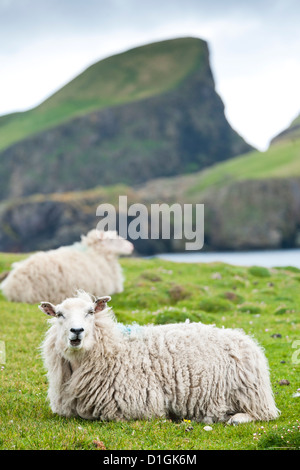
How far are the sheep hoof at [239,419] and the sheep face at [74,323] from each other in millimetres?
2331

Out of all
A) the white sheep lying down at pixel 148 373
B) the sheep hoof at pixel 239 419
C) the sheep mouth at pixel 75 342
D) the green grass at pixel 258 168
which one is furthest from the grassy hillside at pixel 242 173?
the sheep mouth at pixel 75 342

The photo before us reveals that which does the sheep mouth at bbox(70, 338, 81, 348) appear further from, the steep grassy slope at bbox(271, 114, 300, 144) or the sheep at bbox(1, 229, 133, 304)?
the steep grassy slope at bbox(271, 114, 300, 144)

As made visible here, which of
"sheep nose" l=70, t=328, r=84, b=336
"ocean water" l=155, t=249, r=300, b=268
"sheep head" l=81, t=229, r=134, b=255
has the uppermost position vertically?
"sheep nose" l=70, t=328, r=84, b=336

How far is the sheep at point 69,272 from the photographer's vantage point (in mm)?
17703

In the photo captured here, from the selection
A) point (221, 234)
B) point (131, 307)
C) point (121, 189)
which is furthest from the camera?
point (121, 189)

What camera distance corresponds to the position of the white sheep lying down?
810cm

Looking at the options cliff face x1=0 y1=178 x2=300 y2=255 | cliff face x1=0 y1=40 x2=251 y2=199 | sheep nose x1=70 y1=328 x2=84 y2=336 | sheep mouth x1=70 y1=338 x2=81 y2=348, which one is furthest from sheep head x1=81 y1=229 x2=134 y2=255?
cliff face x1=0 y1=40 x2=251 y2=199

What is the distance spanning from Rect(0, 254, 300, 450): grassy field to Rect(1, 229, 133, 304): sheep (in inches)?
26.1

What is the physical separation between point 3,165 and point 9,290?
176 metres

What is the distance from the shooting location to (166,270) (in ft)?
78.6

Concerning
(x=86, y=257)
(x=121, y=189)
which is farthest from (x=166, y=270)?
(x=121, y=189)

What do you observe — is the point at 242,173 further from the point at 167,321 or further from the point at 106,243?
the point at 167,321
